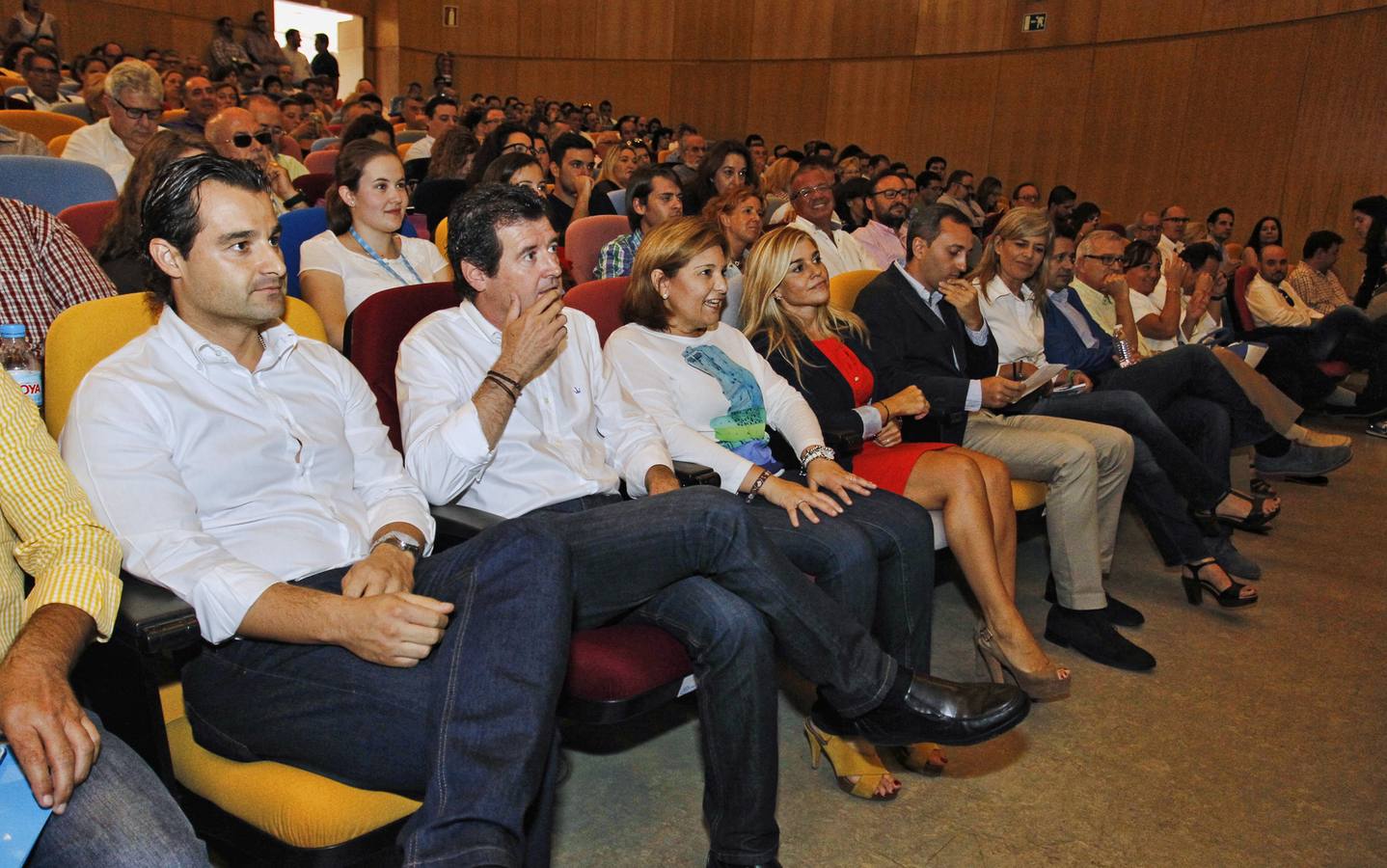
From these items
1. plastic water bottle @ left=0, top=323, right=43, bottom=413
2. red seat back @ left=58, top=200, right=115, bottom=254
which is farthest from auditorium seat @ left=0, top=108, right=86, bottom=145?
plastic water bottle @ left=0, top=323, right=43, bottom=413

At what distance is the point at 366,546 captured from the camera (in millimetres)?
1637

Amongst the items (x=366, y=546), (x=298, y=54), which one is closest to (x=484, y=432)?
(x=366, y=546)

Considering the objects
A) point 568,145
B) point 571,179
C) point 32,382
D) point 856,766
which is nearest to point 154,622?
point 32,382

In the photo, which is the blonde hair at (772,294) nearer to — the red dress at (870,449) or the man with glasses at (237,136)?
the red dress at (870,449)

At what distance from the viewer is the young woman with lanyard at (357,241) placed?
279 centimetres

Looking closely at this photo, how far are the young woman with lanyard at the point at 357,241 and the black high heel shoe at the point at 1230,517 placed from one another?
2.54 m

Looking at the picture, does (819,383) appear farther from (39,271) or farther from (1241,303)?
(1241,303)

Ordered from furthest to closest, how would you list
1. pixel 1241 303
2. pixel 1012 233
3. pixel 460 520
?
pixel 1241 303 < pixel 1012 233 < pixel 460 520

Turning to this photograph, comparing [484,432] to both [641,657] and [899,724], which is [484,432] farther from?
[899,724]

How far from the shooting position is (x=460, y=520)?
5.59 feet

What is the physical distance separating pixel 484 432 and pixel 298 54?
1082cm

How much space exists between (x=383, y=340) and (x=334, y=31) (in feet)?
42.3

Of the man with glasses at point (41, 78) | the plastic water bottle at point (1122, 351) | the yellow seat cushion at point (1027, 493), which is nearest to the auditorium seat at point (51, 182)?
the yellow seat cushion at point (1027, 493)

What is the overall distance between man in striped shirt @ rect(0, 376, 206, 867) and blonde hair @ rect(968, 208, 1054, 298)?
9.03 ft
